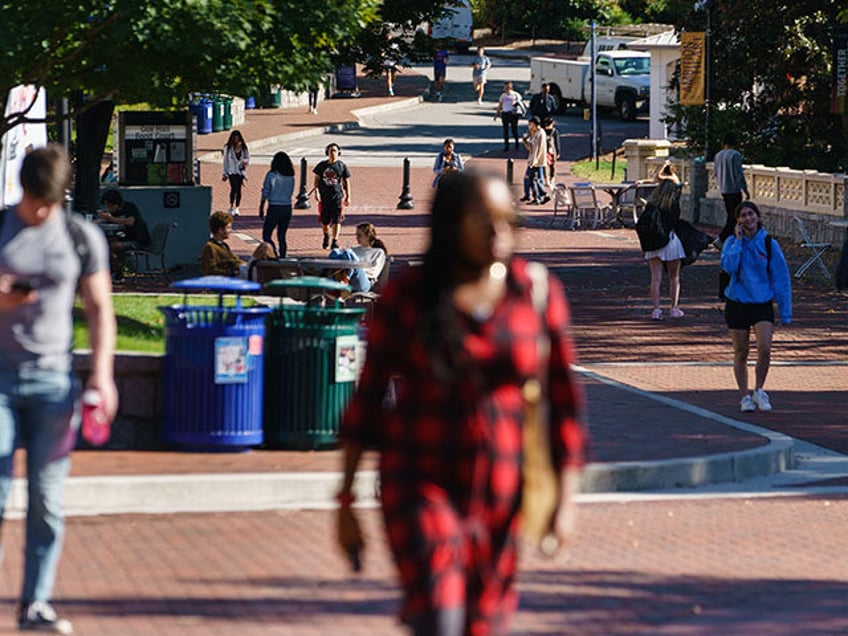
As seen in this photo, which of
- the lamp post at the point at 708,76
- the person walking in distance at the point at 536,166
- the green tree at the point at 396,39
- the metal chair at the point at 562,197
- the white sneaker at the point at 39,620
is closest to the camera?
the white sneaker at the point at 39,620

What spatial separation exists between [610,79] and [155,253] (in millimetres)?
35836

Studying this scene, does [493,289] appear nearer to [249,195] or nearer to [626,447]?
[626,447]

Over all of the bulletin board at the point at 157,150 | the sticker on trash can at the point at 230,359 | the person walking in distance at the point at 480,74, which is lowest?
the sticker on trash can at the point at 230,359

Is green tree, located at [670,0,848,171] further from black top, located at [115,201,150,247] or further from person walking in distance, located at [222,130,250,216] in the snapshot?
black top, located at [115,201,150,247]

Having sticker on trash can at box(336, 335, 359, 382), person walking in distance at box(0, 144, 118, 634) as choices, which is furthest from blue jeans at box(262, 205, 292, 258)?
person walking in distance at box(0, 144, 118, 634)

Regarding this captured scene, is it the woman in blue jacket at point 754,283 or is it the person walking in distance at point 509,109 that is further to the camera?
the person walking in distance at point 509,109

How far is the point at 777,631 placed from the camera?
24.5 ft

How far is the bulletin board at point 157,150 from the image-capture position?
2309cm

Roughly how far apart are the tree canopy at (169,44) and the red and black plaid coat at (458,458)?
1083 cm

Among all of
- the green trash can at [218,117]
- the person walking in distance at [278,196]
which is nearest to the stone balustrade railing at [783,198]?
the person walking in distance at [278,196]

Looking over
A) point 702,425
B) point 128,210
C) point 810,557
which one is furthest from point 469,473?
point 128,210

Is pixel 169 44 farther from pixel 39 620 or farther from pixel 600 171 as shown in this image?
pixel 600 171

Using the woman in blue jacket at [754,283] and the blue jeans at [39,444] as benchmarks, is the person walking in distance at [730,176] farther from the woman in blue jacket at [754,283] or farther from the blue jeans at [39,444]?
the blue jeans at [39,444]

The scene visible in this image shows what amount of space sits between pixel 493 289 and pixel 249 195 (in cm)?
3090
